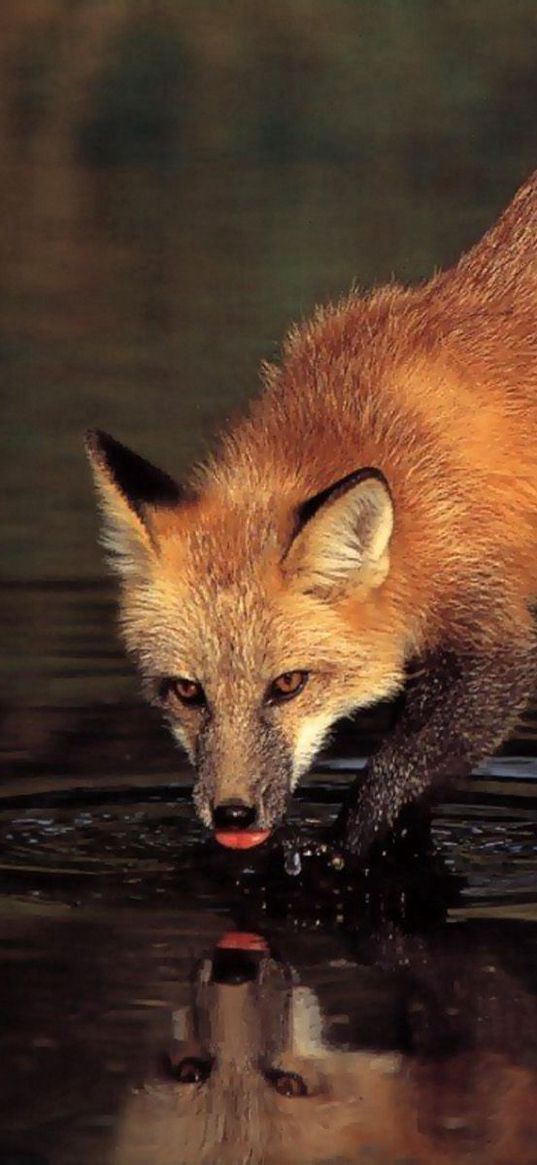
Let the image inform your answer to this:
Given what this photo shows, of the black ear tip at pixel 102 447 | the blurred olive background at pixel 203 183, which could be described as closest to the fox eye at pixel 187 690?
the black ear tip at pixel 102 447

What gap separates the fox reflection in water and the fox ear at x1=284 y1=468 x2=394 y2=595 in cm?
118

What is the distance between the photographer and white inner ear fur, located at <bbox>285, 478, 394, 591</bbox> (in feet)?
26.2

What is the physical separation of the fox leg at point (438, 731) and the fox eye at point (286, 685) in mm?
752

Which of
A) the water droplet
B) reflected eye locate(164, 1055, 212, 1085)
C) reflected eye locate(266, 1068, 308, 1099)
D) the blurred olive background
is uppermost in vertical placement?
the blurred olive background

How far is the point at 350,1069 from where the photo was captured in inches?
260

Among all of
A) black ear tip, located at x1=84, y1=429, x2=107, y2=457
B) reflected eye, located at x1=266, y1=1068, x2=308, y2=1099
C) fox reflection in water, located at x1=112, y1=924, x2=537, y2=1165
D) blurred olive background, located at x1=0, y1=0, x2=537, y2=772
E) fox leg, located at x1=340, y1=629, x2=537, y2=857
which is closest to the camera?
fox reflection in water, located at x1=112, y1=924, x2=537, y2=1165

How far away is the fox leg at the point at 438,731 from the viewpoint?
28.9ft

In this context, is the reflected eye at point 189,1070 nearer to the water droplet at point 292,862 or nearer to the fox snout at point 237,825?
the fox snout at point 237,825

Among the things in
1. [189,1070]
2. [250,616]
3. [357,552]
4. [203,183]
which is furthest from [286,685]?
[203,183]

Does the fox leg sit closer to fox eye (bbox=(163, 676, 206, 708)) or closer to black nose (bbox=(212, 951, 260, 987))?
fox eye (bbox=(163, 676, 206, 708))

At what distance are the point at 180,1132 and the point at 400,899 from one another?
2.29 meters

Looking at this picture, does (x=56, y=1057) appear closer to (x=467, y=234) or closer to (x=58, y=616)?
(x=58, y=616)

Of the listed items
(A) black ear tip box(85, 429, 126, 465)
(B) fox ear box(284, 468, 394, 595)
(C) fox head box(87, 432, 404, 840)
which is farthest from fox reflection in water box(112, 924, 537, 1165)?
(A) black ear tip box(85, 429, 126, 465)

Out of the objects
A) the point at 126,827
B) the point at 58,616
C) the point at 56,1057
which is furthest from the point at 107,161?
the point at 56,1057
